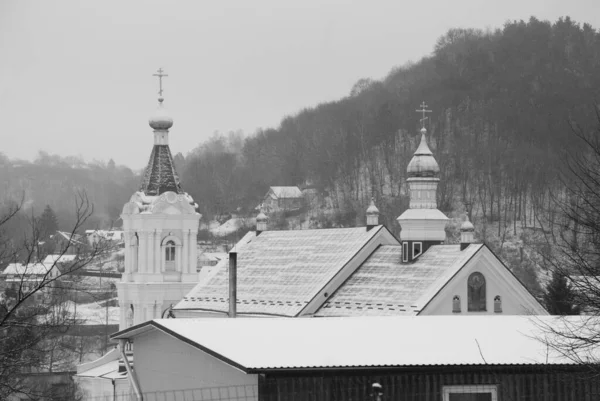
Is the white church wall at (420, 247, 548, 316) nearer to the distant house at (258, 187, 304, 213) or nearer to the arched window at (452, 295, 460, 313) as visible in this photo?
the arched window at (452, 295, 460, 313)

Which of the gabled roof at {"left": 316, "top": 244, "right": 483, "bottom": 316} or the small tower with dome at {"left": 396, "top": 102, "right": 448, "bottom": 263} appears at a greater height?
the small tower with dome at {"left": 396, "top": 102, "right": 448, "bottom": 263}

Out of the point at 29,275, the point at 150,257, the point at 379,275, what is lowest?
the point at 29,275

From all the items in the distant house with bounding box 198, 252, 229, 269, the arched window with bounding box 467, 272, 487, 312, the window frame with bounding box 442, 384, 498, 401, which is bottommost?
the window frame with bounding box 442, 384, 498, 401

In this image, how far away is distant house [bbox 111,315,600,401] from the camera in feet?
47.5

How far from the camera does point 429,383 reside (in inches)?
584

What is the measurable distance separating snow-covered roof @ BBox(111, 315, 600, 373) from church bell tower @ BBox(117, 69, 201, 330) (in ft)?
102

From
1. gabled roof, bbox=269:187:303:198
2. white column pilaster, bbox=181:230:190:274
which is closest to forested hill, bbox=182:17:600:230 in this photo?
gabled roof, bbox=269:187:303:198

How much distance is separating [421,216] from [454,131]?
215ft

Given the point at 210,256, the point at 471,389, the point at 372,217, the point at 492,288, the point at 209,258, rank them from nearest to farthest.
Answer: the point at 471,389, the point at 492,288, the point at 372,217, the point at 209,258, the point at 210,256

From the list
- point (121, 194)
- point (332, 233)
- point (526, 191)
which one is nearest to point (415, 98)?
point (526, 191)

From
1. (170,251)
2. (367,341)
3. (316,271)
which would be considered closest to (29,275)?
(367,341)

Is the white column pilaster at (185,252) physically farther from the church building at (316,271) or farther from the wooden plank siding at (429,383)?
the wooden plank siding at (429,383)

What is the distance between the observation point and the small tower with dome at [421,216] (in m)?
36.6

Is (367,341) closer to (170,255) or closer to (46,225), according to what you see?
(46,225)
